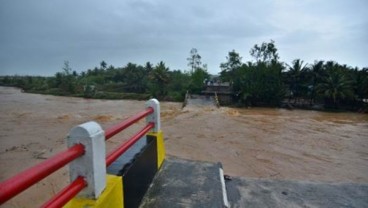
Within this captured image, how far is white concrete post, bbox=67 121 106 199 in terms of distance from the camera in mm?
1639

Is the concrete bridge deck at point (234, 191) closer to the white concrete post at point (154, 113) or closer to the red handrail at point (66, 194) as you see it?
the white concrete post at point (154, 113)

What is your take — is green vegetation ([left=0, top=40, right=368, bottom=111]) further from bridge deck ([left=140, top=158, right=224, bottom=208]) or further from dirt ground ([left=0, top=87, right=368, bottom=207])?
bridge deck ([left=140, top=158, right=224, bottom=208])

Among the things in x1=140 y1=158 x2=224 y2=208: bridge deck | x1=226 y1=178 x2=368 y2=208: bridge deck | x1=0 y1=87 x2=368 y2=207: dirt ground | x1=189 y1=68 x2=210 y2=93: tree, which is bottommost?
x1=0 y1=87 x2=368 y2=207: dirt ground

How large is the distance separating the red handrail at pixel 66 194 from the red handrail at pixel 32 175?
0.15 meters

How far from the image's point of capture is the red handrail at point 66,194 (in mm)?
1328

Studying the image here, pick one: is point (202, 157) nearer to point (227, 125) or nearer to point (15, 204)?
point (15, 204)

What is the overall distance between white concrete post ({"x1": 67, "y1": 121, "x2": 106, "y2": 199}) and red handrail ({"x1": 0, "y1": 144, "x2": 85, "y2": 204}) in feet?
0.20

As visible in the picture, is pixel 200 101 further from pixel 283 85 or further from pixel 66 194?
pixel 66 194

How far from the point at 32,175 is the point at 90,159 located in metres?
0.50

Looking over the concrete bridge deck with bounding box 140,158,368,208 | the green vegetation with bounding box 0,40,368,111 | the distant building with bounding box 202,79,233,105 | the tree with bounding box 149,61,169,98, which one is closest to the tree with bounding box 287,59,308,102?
the green vegetation with bounding box 0,40,368,111

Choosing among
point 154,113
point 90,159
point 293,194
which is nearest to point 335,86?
point 293,194

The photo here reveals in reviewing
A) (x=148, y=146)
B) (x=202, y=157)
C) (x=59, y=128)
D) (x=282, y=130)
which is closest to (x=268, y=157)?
(x=202, y=157)

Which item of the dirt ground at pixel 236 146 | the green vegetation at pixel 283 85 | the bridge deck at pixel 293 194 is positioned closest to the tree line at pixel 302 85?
the green vegetation at pixel 283 85

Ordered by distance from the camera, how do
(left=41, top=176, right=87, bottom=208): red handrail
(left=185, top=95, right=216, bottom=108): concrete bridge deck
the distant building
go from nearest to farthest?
1. (left=41, top=176, right=87, bottom=208): red handrail
2. (left=185, top=95, right=216, bottom=108): concrete bridge deck
3. the distant building
